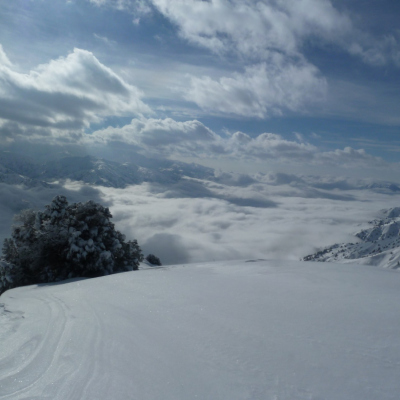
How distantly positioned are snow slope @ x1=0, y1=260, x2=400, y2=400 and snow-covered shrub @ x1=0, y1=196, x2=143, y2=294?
30.7ft

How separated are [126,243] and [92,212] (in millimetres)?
3870

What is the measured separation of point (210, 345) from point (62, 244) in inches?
595

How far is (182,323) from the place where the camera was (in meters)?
4.91

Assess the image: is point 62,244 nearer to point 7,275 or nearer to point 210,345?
point 7,275

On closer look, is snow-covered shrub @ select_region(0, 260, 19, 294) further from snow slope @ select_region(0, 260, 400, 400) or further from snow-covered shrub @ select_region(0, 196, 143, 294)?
snow slope @ select_region(0, 260, 400, 400)

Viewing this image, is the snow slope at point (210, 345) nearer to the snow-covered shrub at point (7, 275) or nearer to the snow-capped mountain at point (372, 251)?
the snow-covered shrub at point (7, 275)

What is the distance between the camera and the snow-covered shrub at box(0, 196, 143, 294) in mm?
16094

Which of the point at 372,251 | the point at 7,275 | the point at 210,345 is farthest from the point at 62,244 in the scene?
the point at 372,251

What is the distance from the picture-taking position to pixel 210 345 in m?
4.00

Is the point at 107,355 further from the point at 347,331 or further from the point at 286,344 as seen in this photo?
the point at 347,331

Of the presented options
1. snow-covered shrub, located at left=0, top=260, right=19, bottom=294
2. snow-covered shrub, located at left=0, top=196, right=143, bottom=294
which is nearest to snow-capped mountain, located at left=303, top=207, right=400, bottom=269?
snow-covered shrub, located at left=0, top=196, right=143, bottom=294

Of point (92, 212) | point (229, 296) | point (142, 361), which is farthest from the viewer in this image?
point (92, 212)

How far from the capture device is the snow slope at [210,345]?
9.81 ft

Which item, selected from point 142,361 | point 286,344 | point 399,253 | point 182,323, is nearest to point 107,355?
point 142,361
